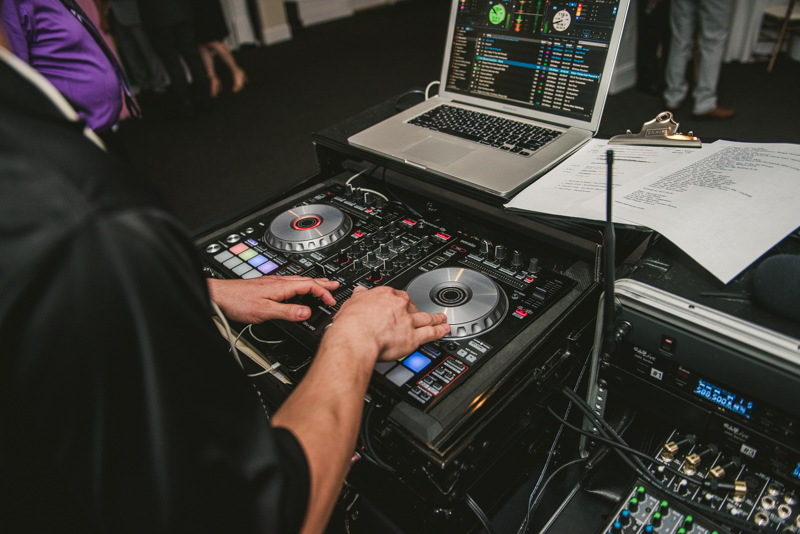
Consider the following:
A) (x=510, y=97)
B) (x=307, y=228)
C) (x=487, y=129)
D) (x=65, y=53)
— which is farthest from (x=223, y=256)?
(x=65, y=53)

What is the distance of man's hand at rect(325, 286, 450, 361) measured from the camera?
68 cm

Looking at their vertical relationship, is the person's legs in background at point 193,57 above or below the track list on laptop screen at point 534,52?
below

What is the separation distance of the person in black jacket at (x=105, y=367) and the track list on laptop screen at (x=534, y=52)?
1.00 m

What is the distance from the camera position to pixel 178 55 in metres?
3.93

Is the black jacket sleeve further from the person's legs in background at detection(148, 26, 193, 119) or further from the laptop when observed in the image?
the person's legs in background at detection(148, 26, 193, 119)

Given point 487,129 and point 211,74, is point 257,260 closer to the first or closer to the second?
point 487,129

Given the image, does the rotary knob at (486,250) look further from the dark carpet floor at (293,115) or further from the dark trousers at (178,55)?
the dark trousers at (178,55)

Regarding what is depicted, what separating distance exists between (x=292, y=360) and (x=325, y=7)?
694cm

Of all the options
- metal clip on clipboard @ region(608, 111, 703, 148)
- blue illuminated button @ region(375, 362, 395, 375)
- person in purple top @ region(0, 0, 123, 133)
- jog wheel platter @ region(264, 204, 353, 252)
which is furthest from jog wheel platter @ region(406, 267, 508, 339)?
person in purple top @ region(0, 0, 123, 133)

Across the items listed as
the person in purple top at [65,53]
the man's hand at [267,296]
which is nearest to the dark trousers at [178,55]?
the person in purple top at [65,53]

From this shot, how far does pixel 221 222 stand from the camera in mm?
1262

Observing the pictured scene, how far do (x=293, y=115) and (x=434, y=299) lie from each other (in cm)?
365

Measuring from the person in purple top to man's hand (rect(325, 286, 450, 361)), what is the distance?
127 centimetres

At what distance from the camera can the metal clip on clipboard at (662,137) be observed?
99 centimetres
